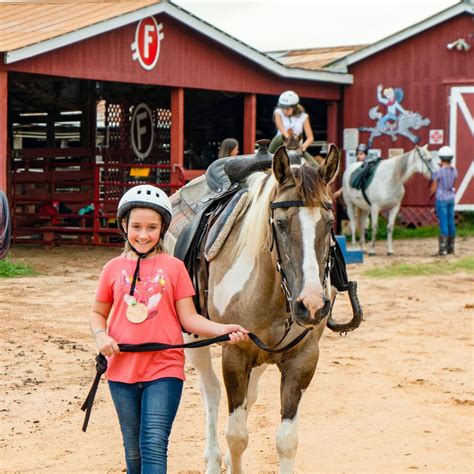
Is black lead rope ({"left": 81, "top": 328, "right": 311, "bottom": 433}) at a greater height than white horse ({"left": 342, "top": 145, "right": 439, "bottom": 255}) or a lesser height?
lesser

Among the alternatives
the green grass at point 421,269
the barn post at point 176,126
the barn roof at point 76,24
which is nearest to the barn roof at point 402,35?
the barn roof at point 76,24

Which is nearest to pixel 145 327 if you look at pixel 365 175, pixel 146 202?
pixel 146 202

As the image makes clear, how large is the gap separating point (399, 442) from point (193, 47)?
12299 mm

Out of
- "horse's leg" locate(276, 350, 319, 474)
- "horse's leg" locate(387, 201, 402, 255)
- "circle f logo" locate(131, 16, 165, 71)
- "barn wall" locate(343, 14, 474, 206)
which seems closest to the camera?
"horse's leg" locate(276, 350, 319, 474)

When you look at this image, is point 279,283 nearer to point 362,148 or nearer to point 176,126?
point 176,126

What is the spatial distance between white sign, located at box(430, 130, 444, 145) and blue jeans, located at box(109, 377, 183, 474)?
17.2 meters

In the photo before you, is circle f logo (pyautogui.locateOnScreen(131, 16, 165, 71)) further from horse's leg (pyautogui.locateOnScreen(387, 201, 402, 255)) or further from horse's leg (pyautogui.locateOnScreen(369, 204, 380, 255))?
horse's leg (pyautogui.locateOnScreen(387, 201, 402, 255))

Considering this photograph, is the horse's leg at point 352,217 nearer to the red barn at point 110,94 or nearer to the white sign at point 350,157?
the red barn at point 110,94

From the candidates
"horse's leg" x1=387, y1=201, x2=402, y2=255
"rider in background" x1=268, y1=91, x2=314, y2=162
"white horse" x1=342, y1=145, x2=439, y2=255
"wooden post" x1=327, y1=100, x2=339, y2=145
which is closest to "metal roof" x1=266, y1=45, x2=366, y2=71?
"wooden post" x1=327, y1=100, x2=339, y2=145

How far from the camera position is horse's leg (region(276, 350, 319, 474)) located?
4598mm

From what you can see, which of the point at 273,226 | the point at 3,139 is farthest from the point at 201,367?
the point at 3,139

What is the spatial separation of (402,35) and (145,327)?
17.8 meters

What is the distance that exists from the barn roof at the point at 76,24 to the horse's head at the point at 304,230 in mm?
10606

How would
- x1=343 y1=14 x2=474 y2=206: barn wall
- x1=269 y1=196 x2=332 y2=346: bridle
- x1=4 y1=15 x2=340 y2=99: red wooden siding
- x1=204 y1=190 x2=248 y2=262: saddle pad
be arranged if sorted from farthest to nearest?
x1=343 y1=14 x2=474 y2=206: barn wall, x1=4 y1=15 x2=340 y2=99: red wooden siding, x1=204 y1=190 x2=248 y2=262: saddle pad, x1=269 y1=196 x2=332 y2=346: bridle
